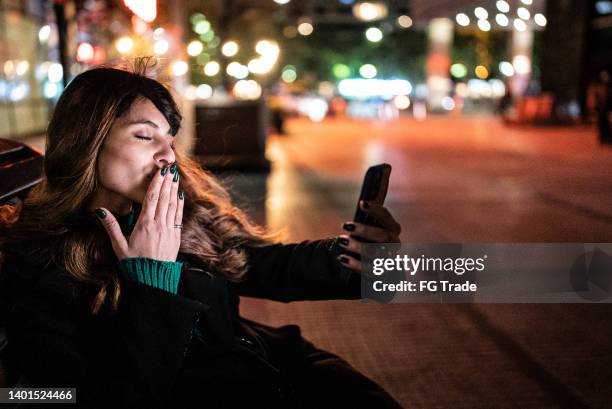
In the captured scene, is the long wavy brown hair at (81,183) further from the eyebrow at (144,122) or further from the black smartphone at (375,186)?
the black smartphone at (375,186)

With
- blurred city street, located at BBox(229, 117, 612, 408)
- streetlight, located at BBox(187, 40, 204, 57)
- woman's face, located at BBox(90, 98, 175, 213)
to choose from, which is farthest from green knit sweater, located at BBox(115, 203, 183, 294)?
streetlight, located at BBox(187, 40, 204, 57)

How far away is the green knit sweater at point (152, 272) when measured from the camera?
154 cm

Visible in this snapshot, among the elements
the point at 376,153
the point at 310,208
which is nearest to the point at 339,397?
the point at 310,208

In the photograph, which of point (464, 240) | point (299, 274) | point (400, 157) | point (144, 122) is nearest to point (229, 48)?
point (400, 157)

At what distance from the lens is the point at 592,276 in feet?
16.2

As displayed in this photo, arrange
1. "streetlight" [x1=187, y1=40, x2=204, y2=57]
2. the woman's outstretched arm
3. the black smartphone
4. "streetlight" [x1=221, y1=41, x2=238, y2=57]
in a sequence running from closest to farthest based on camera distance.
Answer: the black smartphone < the woman's outstretched arm < "streetlight" [x1=221, y1=41, x2=238, y2=57] < "streetlight" [x1=187, y1=40, x2=204, y2=57]

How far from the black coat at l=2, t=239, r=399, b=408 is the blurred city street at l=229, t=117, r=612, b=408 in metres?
1.50

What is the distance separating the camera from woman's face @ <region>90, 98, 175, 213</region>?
5.64 ft

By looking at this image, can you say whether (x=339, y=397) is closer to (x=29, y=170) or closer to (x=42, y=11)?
(x=29, y=170)

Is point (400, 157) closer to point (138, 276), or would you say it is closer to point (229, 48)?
point (229, 48)

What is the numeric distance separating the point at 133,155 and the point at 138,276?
360mm

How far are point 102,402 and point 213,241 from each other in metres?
0.64

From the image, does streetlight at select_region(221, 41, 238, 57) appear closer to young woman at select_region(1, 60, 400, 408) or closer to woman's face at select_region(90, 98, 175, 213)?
young woman at select_region(1, 60, 400, 408)

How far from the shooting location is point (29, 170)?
238 centimetres
